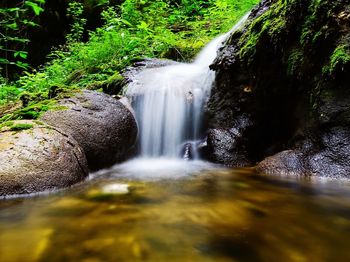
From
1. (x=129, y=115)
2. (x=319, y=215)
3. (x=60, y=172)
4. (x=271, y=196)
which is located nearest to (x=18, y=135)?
(x=60, y=172)

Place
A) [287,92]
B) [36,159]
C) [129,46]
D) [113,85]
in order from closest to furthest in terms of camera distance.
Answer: [36,159]
[287,92]
[113,85]
[129,46]

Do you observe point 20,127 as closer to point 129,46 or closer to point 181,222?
point 181,222

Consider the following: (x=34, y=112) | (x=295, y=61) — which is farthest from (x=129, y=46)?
(x=295, y=61)

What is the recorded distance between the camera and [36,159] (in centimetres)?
293

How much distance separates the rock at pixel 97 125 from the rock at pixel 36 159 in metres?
0.30

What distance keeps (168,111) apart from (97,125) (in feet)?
6.41

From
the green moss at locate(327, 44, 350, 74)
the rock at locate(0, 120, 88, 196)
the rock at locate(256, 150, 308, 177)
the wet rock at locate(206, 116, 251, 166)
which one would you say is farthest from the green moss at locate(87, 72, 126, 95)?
the green moss at locate(327, 44, 350, 74)

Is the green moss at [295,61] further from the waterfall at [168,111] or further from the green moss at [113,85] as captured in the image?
the green moss at [113,85]

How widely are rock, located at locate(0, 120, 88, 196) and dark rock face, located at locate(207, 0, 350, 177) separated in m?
2.21

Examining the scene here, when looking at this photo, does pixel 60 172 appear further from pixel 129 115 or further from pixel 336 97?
pixel 336 97

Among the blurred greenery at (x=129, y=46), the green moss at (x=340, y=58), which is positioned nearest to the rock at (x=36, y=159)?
the green moss at (x=340, y=58)

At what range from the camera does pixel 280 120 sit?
473 centimetres

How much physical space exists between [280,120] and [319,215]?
2.65 metres

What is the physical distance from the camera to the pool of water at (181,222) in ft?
5.31
